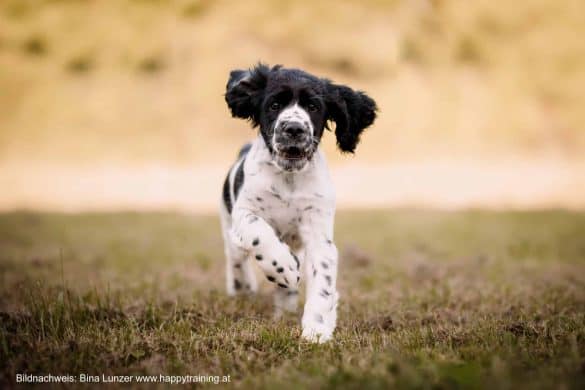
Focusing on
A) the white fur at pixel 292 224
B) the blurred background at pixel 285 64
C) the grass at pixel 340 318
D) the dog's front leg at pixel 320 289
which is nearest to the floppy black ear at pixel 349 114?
the white fur at pixel 292 224

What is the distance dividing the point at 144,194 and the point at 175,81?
40.1ft

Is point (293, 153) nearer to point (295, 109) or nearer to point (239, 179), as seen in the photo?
point (295, 109)

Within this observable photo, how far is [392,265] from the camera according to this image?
706cm

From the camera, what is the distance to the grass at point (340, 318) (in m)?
2.85

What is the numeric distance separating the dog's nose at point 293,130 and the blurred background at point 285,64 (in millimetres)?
20026

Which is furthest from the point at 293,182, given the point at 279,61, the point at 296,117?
the point at 279,61

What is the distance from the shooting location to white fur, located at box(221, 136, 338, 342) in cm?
388

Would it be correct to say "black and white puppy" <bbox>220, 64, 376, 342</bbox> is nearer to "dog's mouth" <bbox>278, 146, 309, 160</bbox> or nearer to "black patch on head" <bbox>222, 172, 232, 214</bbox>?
"dog's mouth" <bbox>278, 146, 309, 160</bbox>

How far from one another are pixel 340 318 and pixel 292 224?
0.82 m

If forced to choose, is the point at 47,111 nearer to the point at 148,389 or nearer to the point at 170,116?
the point at 170,116

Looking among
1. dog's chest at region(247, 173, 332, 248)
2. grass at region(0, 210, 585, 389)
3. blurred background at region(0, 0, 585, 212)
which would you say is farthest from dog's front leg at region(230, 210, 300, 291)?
blurred background at region(0, 0, 585, 212)

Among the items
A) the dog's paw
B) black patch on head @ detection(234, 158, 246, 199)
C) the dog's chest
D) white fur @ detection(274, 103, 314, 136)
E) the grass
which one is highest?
white fur @ detection(274, 103, 314, 136)

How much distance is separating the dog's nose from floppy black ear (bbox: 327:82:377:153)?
2.18 feet

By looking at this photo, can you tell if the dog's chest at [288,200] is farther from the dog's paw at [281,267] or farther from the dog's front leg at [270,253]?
the dog's paw at [281,267]
